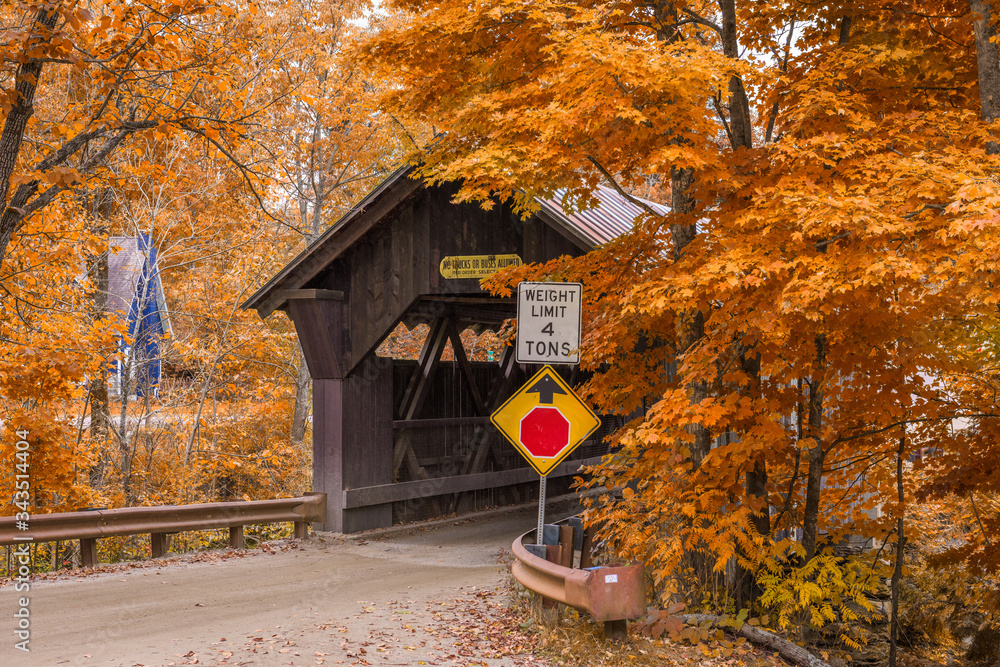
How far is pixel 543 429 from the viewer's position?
744 cm

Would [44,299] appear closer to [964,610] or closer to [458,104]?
[458,104]

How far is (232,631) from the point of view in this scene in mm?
6832

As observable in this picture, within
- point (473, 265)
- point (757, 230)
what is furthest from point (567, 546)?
point (473, 265)

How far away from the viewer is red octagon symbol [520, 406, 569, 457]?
24.3ft

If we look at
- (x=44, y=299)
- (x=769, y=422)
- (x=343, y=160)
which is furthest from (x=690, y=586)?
(x=343, y=160)

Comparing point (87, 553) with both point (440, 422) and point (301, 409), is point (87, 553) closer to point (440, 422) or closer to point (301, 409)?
point (440, 422)

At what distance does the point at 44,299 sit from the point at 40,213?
5.87 ft

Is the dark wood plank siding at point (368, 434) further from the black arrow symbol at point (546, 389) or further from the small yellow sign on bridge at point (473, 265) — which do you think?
the black arrow symbol at point (546, 389)

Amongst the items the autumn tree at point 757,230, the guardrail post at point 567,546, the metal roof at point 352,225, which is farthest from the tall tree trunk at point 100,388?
the guardrail post at point 567,546

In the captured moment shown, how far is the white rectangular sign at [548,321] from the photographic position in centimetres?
718

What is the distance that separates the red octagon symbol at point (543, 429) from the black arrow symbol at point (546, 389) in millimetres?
87

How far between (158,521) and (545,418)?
5.24 meters

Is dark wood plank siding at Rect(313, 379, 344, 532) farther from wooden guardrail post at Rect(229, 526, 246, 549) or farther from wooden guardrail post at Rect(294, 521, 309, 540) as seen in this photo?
wooden guardrail post at Rect(229, 526, 246, 549)

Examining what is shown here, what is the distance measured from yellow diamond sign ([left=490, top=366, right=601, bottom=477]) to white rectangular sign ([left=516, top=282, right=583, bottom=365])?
27 centimetres
